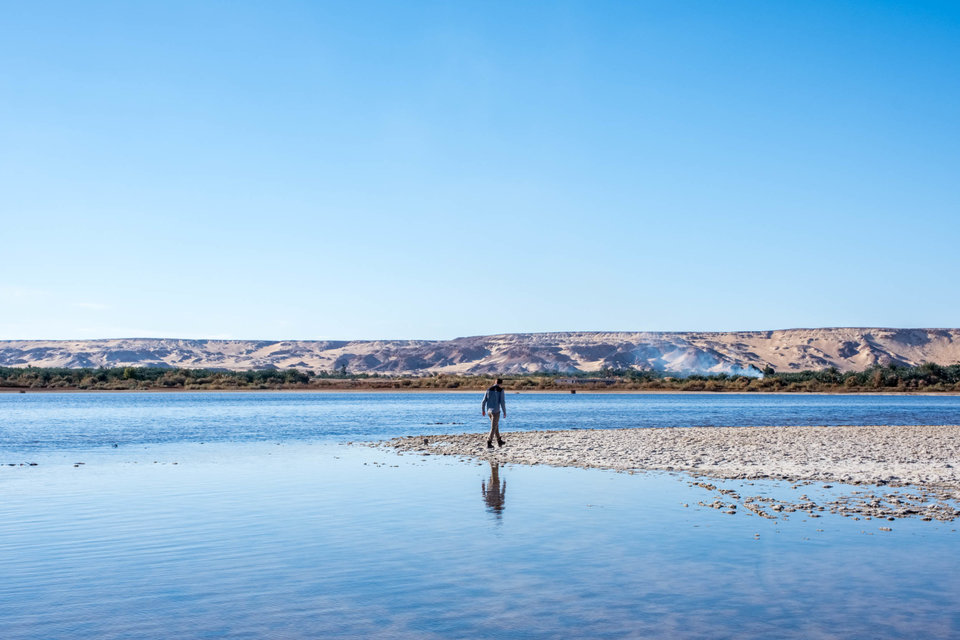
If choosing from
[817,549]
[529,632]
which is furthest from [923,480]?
[529,632]

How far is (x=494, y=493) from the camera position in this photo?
14953 mm

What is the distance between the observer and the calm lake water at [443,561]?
294 inches

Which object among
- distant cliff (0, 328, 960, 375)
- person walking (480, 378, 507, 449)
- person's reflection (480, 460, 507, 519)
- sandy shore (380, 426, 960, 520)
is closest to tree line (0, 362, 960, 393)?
distant cliff (0, 328, 960, 375)

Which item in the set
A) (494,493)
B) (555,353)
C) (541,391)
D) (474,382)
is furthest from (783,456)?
(555,353)

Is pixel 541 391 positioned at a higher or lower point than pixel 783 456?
lower

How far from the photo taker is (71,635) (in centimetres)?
709

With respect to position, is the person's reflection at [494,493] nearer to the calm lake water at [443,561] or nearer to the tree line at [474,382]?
the calm lake water at [443,561]

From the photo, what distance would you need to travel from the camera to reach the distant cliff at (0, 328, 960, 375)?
489 ft

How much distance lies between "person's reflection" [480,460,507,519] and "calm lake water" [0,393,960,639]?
5 cm

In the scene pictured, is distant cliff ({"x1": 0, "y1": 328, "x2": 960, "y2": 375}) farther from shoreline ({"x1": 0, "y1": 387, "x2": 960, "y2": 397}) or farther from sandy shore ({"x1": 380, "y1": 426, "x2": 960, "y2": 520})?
sandy shore ({"x1": 380, "y1": 426, "x2": 960, "y2": 520})

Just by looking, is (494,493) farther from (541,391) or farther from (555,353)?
(555,353)

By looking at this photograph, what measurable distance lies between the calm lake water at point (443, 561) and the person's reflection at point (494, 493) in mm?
55

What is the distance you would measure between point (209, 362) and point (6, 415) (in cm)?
13115

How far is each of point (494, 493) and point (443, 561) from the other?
5.34 m
